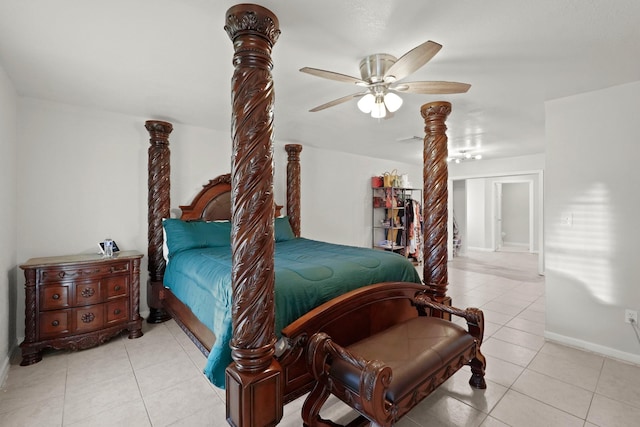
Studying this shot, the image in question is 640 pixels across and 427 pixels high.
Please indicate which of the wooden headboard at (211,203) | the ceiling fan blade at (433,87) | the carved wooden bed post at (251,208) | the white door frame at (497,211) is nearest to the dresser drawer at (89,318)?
the wooden headboard at (211,203)

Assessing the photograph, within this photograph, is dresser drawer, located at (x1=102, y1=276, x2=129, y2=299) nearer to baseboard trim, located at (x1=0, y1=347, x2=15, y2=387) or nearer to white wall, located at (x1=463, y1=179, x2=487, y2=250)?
baseboard trim, located at (x1=0, y1=347, x2=15, y2=387)

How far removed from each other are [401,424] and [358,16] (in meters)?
2.41

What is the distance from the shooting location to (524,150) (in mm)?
5105

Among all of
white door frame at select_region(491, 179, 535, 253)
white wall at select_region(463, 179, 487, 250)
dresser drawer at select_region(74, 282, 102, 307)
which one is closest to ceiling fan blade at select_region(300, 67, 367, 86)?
dresser drawer at select_region(74, 282, 102, 307)

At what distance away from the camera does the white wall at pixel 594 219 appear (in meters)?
2.50

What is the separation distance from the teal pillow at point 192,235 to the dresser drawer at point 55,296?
2.84ft

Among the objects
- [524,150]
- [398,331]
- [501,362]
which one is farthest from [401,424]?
[524,150]

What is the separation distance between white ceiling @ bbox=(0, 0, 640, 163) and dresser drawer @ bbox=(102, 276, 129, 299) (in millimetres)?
1743

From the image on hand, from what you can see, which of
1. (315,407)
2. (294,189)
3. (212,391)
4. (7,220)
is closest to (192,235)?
(7,220)

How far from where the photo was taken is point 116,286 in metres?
2.78

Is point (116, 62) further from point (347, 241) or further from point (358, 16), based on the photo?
point (347, 241)

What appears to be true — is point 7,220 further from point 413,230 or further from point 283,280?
point 413,230

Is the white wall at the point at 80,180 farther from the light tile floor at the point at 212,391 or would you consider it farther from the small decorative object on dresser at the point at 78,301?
the light tile floor at the point at 212,391

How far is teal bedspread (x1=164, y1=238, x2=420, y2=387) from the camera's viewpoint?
1673mm
